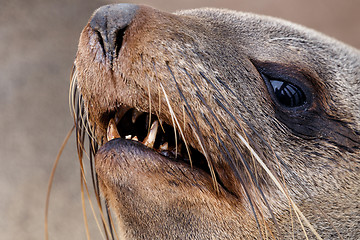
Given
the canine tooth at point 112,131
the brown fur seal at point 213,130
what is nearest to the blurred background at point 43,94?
the brown fur seal at point 213,130

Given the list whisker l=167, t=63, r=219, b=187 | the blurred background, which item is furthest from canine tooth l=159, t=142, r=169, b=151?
the blurred background

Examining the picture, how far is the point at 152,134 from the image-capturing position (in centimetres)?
122

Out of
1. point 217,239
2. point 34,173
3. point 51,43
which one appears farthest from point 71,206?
point 217,239

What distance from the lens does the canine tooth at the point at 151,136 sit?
47.0 inches

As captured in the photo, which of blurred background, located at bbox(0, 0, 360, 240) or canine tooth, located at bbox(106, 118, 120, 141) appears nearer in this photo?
canine tooth, located at bbox(106, 118, 120, 141)

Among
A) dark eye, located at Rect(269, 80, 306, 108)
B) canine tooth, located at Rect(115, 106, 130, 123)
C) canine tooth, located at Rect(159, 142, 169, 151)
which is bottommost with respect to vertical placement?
canine tooth, located at Rect(159, 142, 169, 151)

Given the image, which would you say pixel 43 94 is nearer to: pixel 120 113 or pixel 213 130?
pixel 120 113

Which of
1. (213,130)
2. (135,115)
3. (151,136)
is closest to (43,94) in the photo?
(135,115)

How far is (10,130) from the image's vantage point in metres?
3.79

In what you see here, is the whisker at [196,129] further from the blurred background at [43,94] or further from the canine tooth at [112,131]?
the blurred background at [43,94]

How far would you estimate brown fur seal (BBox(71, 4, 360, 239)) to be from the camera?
115 centimetres

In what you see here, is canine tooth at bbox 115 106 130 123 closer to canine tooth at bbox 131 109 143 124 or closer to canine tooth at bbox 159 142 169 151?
canine tooth at bbox 131 109 143 124

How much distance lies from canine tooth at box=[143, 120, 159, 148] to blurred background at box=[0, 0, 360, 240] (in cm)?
261

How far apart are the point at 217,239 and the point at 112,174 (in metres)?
0.34
